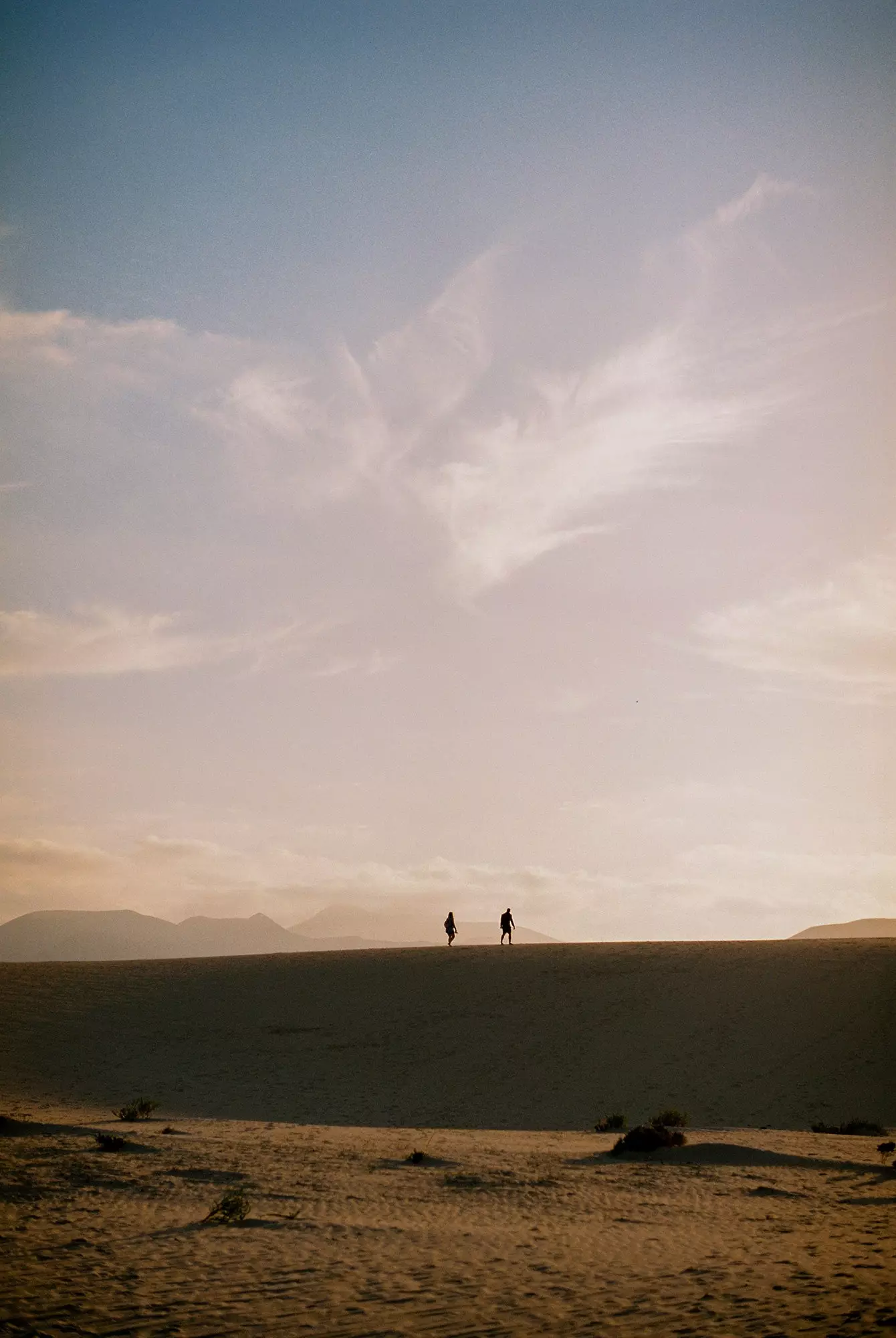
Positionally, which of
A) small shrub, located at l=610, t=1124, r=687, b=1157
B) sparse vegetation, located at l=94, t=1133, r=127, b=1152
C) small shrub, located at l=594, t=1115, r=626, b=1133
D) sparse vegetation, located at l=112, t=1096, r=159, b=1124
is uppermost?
sparse vegetation, located at l=94, t=1133, r=127, b=1152

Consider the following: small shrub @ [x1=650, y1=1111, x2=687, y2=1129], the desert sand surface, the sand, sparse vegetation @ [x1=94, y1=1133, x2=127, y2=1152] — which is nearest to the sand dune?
the sand

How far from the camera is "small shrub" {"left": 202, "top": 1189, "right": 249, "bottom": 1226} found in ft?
32.8

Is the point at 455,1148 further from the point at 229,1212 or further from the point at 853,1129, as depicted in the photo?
the point at 853,1129

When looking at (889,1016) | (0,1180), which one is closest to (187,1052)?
(0,1180)

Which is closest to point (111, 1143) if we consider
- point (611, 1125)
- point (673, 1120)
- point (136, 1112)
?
point (136, 1112)

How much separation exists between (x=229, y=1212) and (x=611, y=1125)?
11.6m

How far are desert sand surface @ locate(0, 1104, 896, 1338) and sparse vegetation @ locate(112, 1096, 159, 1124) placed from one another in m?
3.41

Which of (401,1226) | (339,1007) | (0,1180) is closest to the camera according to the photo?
(401,1226)

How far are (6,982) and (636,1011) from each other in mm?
21861

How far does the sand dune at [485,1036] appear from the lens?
22609mm

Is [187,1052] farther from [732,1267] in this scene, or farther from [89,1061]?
[732,1267]

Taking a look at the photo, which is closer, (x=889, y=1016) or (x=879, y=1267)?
(x=879, y=1267)

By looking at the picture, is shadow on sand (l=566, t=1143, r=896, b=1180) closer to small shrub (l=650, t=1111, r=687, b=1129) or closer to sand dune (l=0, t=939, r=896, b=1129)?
small shrub (l=650, t=1111, r=687, b=1129)

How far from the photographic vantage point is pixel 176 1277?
26.6 ft
